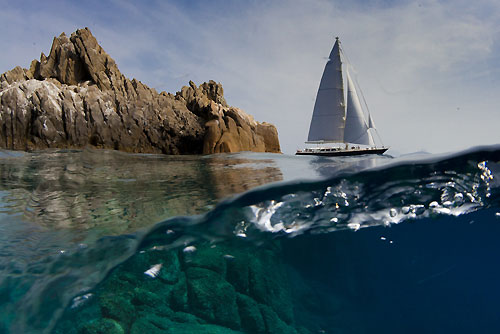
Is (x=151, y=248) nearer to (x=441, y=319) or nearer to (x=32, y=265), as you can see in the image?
(x=32, y=265)

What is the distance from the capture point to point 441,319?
9617 mm

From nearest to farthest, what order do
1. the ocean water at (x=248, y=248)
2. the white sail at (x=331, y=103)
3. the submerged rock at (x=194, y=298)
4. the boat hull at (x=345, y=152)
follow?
1. the submerged rock at (x=194, y=298)
2. the ocean water at (x=248, y=248)
3. the boat hull at (x=345, y=152)
4. the white sail at (x=331, y=103)

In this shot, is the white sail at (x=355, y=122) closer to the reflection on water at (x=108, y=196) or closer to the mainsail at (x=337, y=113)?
the mainsail at (x=337, y=113)

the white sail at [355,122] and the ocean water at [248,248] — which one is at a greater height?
the white sail at [355,122]

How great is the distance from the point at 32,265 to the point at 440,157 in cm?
1036

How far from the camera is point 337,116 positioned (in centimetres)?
3375

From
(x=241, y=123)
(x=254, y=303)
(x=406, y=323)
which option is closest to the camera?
(x=254, y=303)

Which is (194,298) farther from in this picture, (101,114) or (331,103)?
(331,103)

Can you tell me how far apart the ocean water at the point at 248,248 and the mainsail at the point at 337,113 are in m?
22.6

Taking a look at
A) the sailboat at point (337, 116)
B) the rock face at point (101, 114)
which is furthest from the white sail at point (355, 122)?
the rock face at point (101, 114)

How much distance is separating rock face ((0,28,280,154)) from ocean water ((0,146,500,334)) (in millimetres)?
11865

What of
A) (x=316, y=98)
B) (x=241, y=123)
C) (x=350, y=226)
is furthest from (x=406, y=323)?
(x=316, y=98)

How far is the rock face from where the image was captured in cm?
2138

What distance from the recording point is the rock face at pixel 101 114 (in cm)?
2138
